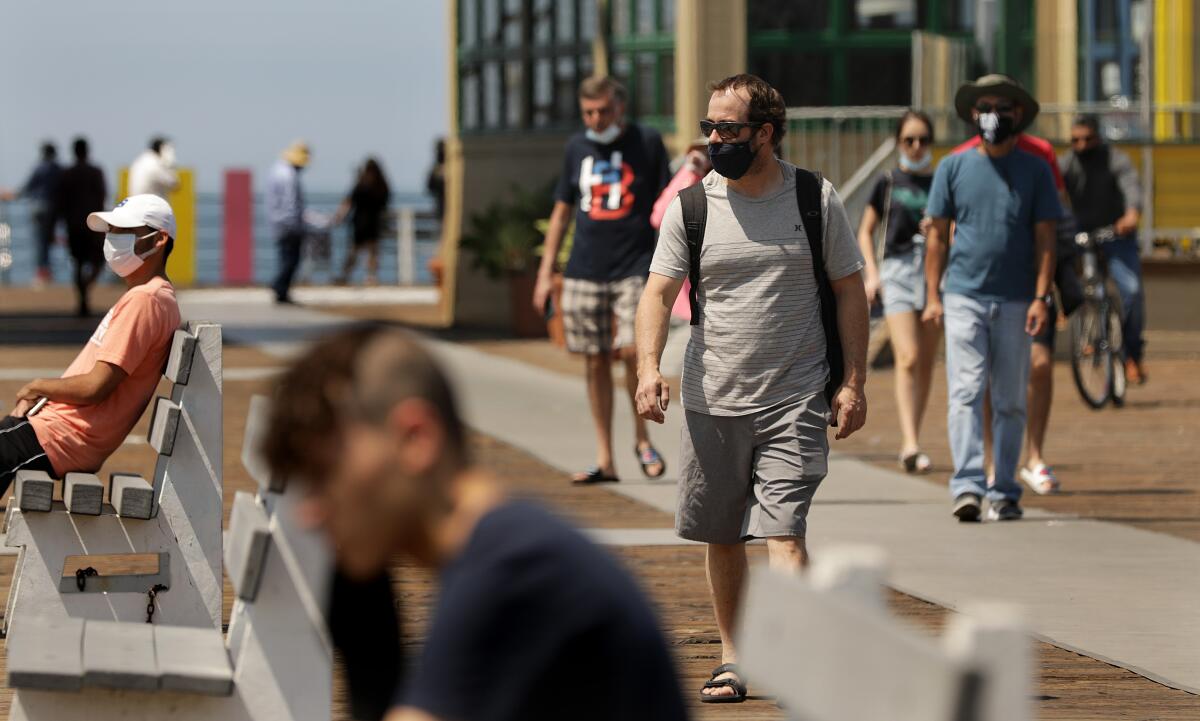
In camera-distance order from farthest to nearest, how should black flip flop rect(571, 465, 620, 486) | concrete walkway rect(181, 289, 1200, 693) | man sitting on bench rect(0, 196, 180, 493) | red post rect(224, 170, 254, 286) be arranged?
red post rect(224, 170, 254, 286) < black flip flop rect(571, 465, 620, 486) < concrete walkway rect(181, 289, 1200, 693) < man sitting on bench rect(0, 196, 180, 493)

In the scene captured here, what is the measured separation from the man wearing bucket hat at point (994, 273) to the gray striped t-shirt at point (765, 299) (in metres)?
3.20

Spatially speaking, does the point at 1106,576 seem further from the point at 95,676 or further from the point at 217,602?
the point at 95,676

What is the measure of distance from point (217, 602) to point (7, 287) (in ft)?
93.4

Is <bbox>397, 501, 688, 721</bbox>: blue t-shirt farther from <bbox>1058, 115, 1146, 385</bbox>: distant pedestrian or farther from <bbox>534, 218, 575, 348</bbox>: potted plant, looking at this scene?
<bbox>1058, 115, 1146, 385</bbox>: distant pedestrian

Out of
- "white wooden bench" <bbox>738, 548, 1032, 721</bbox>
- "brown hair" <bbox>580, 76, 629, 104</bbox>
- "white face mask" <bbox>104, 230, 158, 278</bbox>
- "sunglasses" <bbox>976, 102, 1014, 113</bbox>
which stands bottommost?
"white wooden bench" <bbox>738, 548, 1032, 721</bbox>

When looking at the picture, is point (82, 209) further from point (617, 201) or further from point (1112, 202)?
point (617, 201)

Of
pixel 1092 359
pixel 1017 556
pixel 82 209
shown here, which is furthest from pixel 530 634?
pixel 82 209

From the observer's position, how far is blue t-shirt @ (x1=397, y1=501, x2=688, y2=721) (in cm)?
262

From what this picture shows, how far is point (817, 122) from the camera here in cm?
1964

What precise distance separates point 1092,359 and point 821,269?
28.6 ft

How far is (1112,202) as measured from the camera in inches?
573

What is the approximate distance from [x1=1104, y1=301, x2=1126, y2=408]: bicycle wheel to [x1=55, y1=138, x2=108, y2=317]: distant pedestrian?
1313 cm

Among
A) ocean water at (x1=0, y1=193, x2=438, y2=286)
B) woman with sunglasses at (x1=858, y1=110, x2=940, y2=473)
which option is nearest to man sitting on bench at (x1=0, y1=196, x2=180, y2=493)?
woman with sunglasses at (x1=858, y1=110, x2=940, y2=473)

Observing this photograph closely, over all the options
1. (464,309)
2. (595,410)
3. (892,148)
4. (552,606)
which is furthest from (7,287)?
(552,606)
